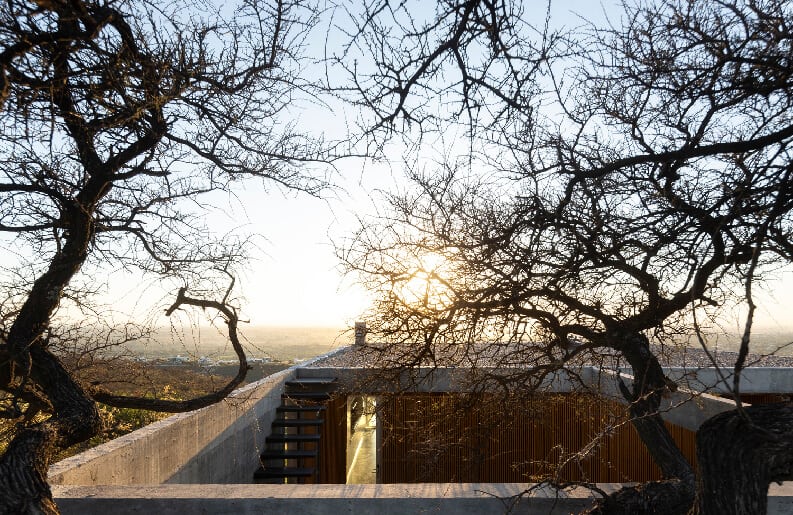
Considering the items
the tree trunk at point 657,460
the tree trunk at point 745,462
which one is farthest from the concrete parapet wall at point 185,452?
the tree trunk at point 745,462

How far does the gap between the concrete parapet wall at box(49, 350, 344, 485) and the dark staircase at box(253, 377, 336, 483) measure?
7.8 inches

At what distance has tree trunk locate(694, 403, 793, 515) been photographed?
2861 mm

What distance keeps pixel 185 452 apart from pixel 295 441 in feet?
9.47

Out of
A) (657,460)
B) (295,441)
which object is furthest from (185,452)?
(657,460)

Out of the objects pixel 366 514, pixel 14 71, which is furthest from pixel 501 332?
pixel 14 71

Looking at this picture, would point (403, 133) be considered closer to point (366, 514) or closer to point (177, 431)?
point (366, 514)

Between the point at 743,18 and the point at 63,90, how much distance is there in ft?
10.4

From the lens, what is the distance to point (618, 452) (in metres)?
9.88

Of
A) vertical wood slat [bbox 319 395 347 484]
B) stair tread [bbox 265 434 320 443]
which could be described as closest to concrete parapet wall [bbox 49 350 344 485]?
stair tread [bbox 265 434 320 443]

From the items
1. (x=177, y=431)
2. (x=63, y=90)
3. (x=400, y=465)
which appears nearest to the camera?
(x=63, y=90)

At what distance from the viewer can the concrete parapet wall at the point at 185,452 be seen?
473 centimetres

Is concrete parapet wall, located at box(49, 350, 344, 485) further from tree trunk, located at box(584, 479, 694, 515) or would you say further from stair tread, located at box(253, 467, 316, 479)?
tree trunk, located at box(584, 479, 694, 515)

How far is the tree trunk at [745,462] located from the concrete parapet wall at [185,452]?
2798mm

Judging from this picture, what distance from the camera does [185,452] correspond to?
597 centimetres
